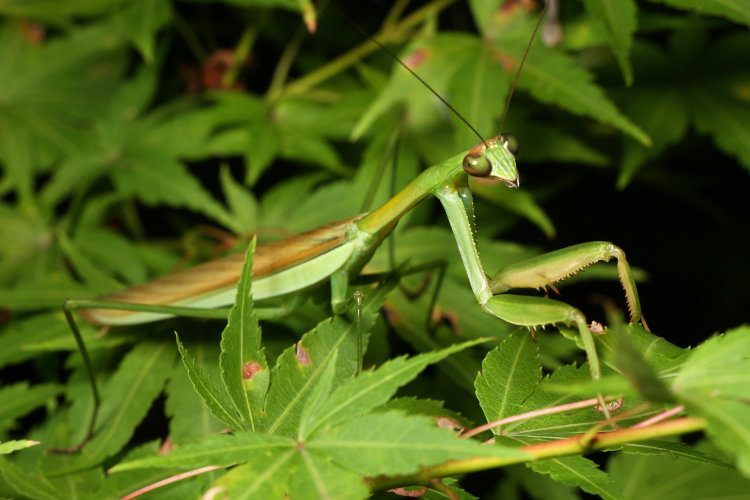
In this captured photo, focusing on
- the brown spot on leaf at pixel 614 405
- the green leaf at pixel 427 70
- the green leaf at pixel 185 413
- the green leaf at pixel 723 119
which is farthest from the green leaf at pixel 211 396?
the green leaf at pixel 723 119

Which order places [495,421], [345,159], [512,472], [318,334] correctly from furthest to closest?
[345,159], [512,472], [318,334], [495,421]

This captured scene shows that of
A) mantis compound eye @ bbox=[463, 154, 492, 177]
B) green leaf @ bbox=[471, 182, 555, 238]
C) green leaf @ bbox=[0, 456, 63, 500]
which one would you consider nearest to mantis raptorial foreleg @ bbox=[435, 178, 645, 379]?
mantis compound eye @ bbox=[463, 154, 492, 177]

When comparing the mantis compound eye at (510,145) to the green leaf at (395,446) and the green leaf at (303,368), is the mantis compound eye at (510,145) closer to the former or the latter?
the green leaf at (303,368)

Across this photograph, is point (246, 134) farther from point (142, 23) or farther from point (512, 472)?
point (512, 472)

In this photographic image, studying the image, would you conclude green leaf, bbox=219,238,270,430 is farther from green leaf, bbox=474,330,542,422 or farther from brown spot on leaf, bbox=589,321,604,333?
brown spot on leaf, bbox=589,321,604,333

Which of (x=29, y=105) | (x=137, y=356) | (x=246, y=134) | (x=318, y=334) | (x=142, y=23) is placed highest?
(x=142, y=23)

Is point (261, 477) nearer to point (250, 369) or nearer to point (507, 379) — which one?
point (250, 369)

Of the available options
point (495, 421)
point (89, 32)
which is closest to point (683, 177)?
point (495, 421)
